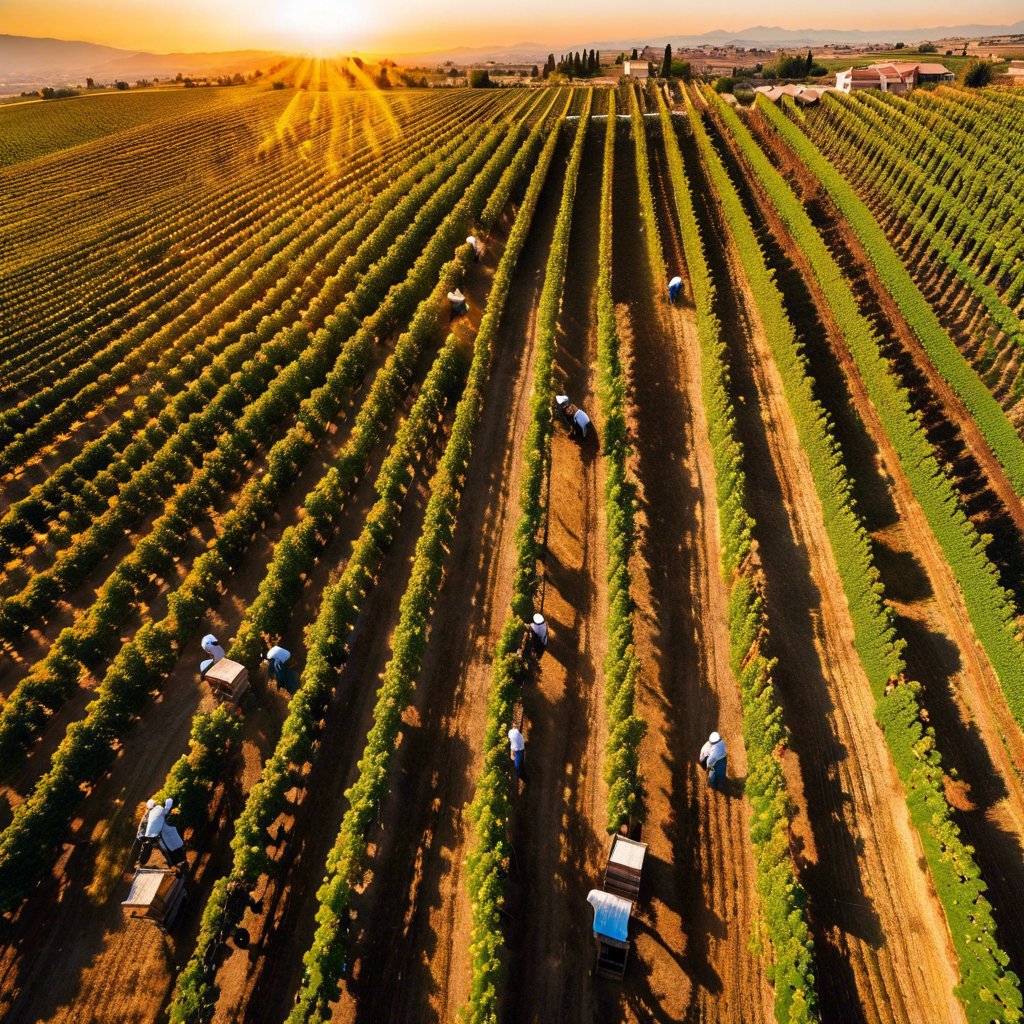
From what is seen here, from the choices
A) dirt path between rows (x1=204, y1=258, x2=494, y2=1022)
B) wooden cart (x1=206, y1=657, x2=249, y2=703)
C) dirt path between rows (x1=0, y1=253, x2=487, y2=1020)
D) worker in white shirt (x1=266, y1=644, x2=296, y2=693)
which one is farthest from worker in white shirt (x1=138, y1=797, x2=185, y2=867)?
worker in white shirt (x1=266, y1=644, x2=296, y2=693)

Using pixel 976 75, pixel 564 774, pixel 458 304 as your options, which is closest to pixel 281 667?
pixel 564 774

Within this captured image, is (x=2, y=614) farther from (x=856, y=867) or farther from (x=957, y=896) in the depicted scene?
(x=957, y=896)

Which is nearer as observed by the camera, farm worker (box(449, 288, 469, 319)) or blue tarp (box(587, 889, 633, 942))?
→ blue tarp (box(587, 889, 633, 942))

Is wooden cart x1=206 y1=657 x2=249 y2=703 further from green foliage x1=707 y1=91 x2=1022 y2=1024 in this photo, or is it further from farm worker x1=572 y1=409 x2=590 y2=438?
green foliage x1=707 y1=91 x2=1022 y2=1024

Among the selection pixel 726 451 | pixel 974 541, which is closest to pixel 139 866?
pixel 726 451

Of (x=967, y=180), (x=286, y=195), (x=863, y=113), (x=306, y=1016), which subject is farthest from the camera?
(x=863, y=113)

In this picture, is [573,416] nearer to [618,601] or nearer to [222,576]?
[618,601]

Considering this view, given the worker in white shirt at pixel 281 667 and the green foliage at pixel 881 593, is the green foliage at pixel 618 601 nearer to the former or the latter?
the green foliage at pixel 881 593
